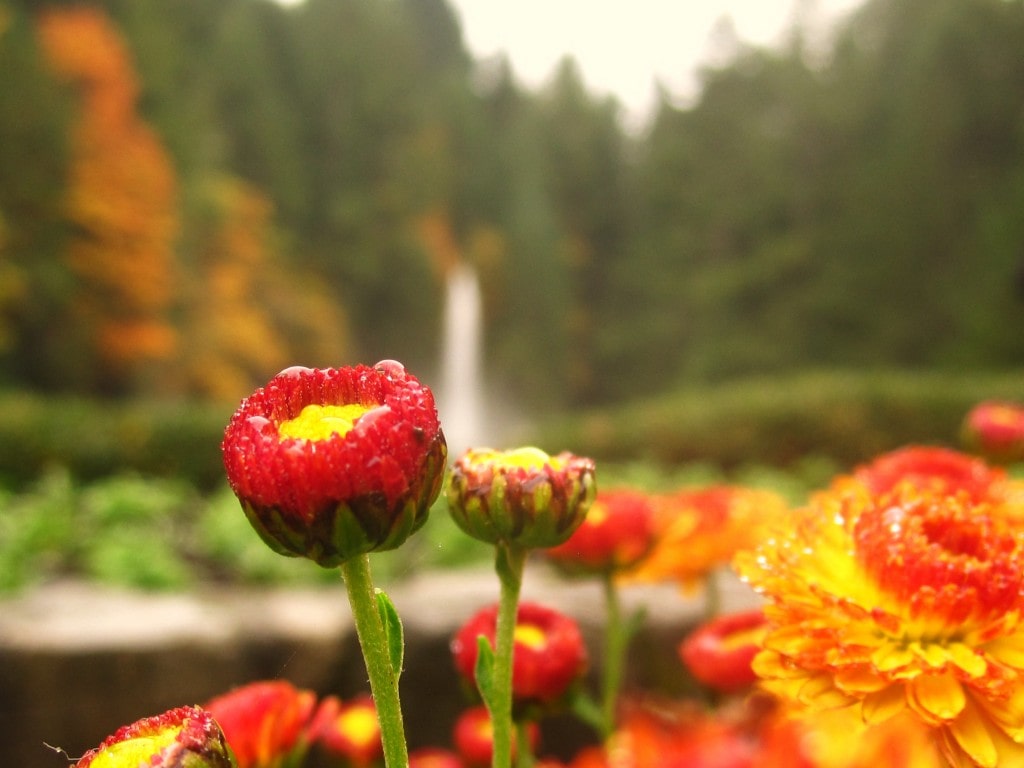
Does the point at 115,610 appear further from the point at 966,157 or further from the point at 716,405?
the point at 966,157

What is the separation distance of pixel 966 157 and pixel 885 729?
1513 cm

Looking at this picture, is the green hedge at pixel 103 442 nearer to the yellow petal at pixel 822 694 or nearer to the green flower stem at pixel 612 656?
the green flower stem at pixel 612 656

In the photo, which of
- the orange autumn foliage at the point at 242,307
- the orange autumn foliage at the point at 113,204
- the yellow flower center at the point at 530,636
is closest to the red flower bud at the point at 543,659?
the yellow flower center at the point at 530,636

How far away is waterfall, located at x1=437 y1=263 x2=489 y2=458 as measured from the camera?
17281mm

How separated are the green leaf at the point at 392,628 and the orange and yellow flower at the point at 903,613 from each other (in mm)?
131

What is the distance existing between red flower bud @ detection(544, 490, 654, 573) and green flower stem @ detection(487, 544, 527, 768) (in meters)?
0.23

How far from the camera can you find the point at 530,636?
478 mm

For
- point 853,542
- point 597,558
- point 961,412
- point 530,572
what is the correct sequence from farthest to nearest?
point 961,412
point 530,572
point 597,558
point 853,542

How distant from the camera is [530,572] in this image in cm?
Answer: 223

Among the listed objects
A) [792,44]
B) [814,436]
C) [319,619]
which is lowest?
[319,619]

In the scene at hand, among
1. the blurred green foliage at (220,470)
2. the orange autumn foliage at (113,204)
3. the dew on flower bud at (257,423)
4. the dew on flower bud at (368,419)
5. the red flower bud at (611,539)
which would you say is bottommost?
the dew on flower bud at (368,419)

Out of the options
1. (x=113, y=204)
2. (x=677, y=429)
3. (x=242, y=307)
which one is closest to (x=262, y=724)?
(x=677, y=429)

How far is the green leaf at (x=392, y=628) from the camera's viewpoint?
0.27m

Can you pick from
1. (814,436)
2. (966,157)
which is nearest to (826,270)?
(966,157)
